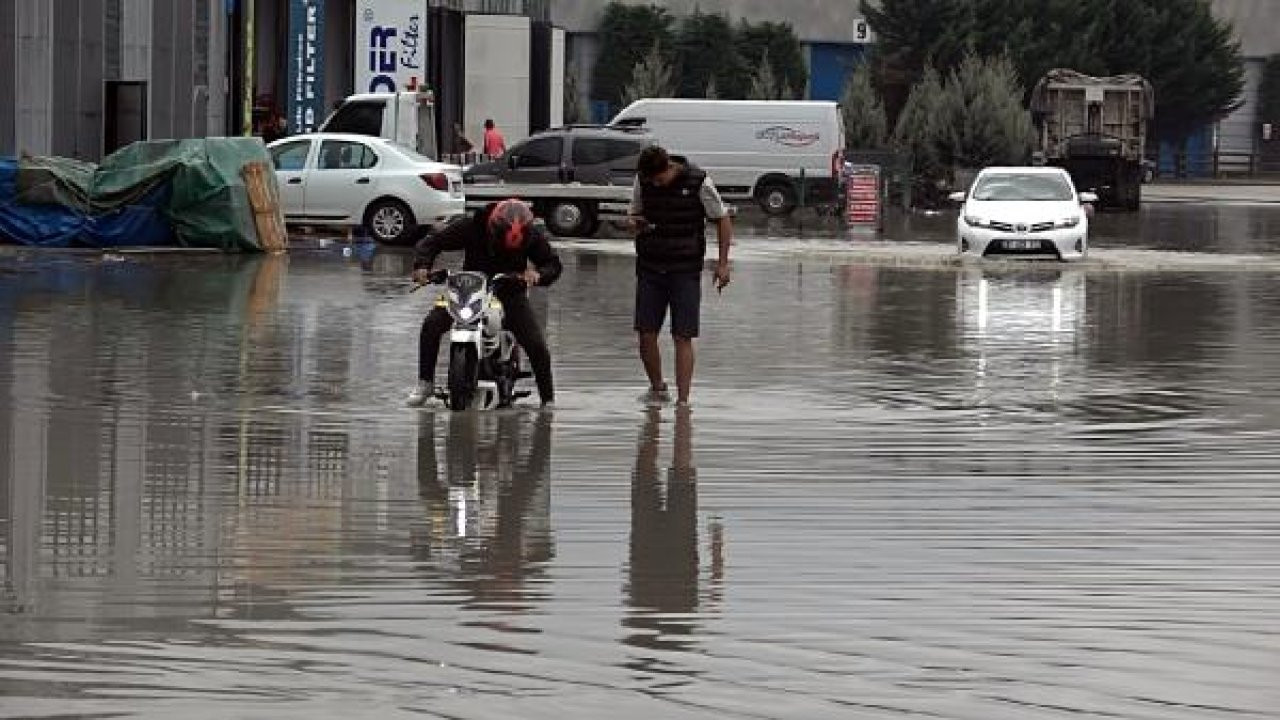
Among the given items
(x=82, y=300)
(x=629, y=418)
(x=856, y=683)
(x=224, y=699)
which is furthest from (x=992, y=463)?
(x=82, y=300)

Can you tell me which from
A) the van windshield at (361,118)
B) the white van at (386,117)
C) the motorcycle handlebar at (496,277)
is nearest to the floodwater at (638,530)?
the motorcycle handlebar at (496,277)

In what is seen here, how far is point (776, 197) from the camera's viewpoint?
175 feet

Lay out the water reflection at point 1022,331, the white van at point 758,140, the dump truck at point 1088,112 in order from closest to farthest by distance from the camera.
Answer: the water reflection at point 1022,331, the white van at point 758,140, the dump truck at point 1088,112

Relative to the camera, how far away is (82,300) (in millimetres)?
25172

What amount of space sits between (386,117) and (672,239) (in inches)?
1129

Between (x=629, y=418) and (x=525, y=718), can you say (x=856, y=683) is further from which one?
(x=629, y=418)

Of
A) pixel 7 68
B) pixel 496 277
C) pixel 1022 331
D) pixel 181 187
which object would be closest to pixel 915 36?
pixel 7 68

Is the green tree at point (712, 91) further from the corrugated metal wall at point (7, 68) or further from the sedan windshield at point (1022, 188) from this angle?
the corrugated metal wall at point (7, 68)

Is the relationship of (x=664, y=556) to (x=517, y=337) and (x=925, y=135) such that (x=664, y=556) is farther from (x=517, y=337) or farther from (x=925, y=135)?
(x=925, y=135)

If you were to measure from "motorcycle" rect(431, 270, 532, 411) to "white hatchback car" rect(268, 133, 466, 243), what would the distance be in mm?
20537

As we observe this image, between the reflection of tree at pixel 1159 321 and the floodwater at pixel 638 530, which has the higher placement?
the reflection of tree at pixel 1159 321

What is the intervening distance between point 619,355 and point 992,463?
6.79 meters

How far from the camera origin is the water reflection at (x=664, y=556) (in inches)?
363

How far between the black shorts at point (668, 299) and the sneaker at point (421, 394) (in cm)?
144
